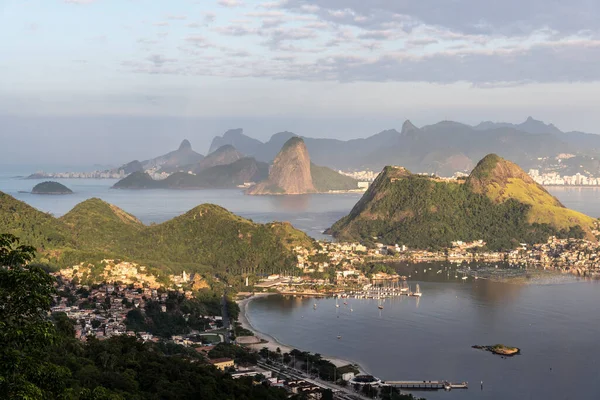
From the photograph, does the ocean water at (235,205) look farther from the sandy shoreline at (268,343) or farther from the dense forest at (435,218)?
the sandy shoreline at (268,343)

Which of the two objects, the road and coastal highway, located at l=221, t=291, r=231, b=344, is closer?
coastal highway, located at l=221, t=291, r=231, b=344

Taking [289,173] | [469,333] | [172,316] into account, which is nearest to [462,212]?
[469,333]

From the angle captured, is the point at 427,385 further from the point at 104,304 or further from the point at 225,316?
the point at 104,304

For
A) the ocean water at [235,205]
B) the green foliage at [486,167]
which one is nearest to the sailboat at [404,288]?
the ocean water at [235,205]

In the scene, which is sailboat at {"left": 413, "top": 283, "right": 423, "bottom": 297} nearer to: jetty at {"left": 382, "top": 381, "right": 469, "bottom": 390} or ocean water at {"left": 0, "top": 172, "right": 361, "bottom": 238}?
jetty at {"left": 382, "top": 381, "right": 469, "bottom": 390}

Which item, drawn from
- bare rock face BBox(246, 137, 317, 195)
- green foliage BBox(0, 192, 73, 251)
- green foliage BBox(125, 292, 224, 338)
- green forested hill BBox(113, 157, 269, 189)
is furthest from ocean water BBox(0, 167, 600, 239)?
green foliage BBox(125, 292, 224, 338)
